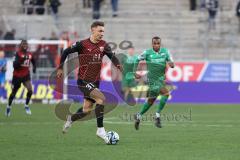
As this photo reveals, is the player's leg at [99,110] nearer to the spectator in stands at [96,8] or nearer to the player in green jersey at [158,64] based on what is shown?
the player in green jersey at [158,64]

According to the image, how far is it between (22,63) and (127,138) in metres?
9.92

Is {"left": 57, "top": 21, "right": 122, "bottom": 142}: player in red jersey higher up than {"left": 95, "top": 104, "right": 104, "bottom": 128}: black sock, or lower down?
higher up

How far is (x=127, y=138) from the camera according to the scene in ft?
55.3

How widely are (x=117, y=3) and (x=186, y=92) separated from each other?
655 cm

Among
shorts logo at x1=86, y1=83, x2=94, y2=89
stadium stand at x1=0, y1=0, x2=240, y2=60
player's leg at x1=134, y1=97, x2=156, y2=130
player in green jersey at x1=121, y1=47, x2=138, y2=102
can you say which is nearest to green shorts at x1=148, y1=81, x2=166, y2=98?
player's leg at x1=134, y1=97, x2=156, y2=130

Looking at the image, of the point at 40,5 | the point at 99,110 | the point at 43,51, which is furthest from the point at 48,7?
the point at 99,110

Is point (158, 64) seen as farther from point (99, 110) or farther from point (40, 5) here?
point (40, 5)

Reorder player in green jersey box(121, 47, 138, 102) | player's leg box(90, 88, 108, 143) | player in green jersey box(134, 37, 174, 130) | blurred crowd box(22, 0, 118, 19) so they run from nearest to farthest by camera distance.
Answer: player's leg box(90, 88, 108, 143), player in green jersey box(134, 37, 174, 130), player in green jersey box(121, 47, 138, 102), blurred crowd box(22, 0, 118, 19)

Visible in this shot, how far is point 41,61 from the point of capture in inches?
1330

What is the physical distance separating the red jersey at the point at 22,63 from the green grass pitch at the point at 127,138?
4.65 ft

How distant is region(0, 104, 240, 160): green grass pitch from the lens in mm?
13391

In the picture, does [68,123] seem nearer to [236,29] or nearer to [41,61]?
[41,61]

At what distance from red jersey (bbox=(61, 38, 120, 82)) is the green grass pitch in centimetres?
139

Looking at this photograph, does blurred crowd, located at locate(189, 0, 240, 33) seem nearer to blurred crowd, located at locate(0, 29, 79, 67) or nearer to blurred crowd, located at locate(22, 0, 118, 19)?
blurred crowd, located at locate(22, 0, 118, 19)
